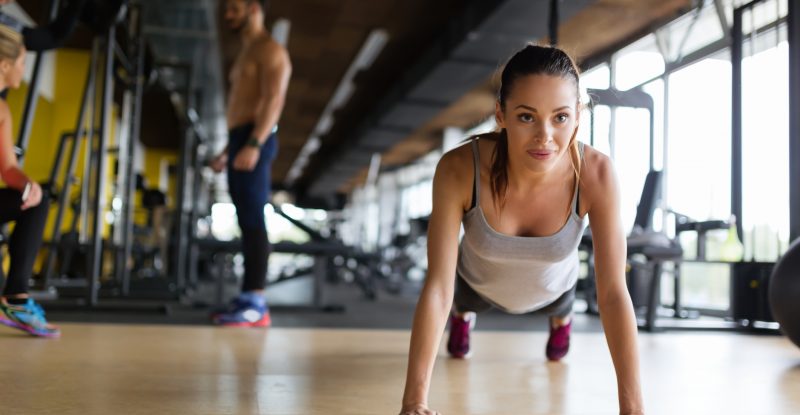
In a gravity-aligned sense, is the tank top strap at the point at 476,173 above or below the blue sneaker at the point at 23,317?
above

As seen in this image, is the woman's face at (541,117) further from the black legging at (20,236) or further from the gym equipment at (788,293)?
the black legging at (20,236)

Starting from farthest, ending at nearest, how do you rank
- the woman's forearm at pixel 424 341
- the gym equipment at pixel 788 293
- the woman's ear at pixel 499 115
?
the gym equipment at pixel 788 293 < the woman's ear at pixel 499 115 < the woman's forearm at pixel 424 341

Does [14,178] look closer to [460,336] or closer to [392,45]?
[460,336]

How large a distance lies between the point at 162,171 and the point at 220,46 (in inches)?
322

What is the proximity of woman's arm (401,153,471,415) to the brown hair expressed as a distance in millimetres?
94

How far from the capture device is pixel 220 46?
7.98 meters

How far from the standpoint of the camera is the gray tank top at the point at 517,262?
1403 mm

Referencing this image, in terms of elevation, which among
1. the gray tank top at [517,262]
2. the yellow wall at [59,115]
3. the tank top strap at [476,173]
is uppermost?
the yellow wall at [59,115]

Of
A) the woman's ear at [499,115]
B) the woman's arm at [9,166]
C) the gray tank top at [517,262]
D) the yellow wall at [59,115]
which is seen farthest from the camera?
the yellow wall at [59,115]

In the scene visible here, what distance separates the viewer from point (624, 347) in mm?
1122

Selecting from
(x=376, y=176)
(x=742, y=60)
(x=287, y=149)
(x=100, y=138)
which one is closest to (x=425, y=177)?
(x=376, y=176)

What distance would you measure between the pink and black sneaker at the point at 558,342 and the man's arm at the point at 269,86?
1.41 m

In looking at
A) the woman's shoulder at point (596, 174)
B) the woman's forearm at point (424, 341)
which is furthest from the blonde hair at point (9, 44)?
the woman's shoulder at point (596, 174)

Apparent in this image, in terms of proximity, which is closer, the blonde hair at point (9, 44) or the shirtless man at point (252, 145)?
the blonde hair at point (9, 44)
